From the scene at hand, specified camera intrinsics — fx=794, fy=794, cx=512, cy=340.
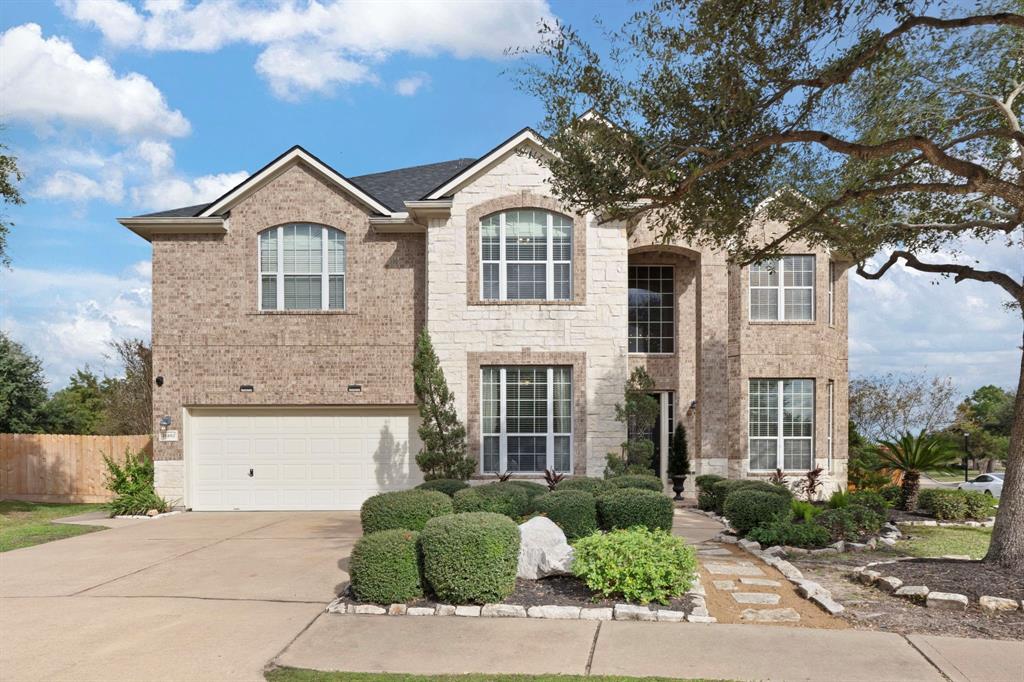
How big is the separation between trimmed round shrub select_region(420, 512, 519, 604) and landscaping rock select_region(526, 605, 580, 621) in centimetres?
44

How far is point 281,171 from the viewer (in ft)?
58.5

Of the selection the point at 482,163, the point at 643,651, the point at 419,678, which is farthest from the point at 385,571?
the point at 482,163

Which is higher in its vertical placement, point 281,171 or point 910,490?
point 281,171

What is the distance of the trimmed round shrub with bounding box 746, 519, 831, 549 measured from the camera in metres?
11.7

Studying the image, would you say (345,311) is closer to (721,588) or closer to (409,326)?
(409,326)

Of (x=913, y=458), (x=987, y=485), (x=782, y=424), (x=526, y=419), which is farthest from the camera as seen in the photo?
(x=987, y=485)

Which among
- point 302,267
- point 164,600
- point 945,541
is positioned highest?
point 302,267

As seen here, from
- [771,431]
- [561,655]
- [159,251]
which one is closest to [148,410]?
[159,251]

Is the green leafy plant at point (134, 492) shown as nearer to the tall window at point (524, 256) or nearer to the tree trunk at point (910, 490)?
the tall window at point (524, 256)

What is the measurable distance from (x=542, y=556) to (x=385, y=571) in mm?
1825

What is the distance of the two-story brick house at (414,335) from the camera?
17047mm

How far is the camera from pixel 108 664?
669 cm

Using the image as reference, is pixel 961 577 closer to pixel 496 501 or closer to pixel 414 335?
pixel 496 501

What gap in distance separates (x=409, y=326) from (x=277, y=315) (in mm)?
2948
